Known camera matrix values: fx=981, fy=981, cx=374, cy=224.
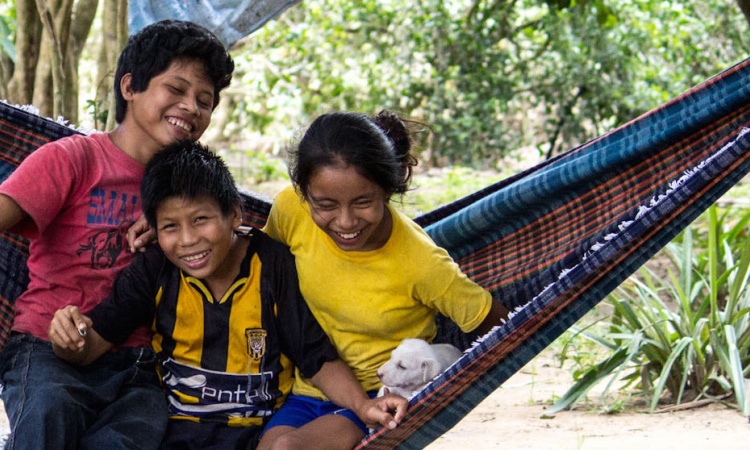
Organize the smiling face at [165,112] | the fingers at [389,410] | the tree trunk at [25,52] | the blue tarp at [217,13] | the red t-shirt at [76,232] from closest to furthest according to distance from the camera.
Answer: the fingers at [389,410]
the red t-shirt at [76,232]
the smiling face at [165,112]
the blue tarp at [217,13]
the tree trunk at [25,52]

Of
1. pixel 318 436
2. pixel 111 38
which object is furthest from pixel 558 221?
pixel 111 38

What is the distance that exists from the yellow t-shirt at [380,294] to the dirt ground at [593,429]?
0.91 meters

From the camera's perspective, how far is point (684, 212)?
1.84m

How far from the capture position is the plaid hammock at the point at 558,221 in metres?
1.82

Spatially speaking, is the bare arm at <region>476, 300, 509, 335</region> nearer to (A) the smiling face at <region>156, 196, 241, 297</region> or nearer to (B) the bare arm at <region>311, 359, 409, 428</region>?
(B) the bare arm at <region>311, 359, 409, 428</region>

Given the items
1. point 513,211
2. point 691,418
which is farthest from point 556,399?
point 513,211

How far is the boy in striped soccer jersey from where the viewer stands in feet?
6.41

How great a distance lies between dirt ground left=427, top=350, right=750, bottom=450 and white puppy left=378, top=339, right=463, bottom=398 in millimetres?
950

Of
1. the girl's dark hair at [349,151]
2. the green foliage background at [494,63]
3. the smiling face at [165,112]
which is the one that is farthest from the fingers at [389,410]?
the green foliage background at [494,63]

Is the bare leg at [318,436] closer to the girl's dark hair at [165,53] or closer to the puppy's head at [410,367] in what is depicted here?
the puppy's head at [410,367]

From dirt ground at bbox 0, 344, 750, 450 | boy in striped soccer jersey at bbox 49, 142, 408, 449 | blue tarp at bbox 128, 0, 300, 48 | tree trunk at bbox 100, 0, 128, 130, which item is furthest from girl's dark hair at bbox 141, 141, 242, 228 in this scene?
tree trunk at bbox 100, 0, 128, 130

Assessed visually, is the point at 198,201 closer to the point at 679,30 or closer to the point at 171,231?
the point at 171,231

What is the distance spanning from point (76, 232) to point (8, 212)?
0.55 ft

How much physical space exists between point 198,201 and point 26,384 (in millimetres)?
474
